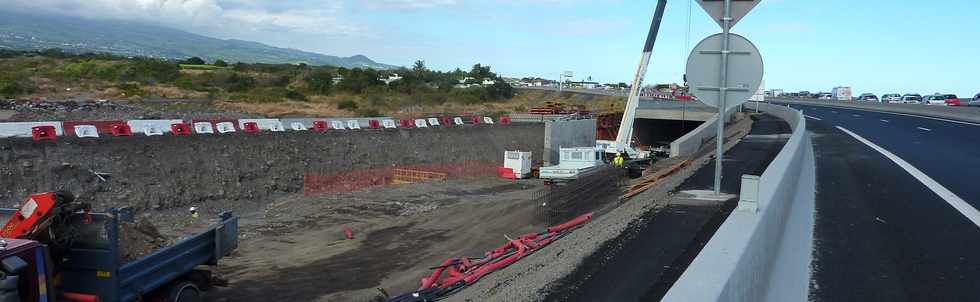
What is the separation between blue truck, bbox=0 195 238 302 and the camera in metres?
8.45

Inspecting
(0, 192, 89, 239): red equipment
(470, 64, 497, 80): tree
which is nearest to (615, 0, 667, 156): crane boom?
(0, 192, 89, 239): red equipment

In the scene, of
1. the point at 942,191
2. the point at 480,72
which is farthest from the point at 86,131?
the point at 480,72

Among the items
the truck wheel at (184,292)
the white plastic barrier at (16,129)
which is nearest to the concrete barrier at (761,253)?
the truck wheel at (184,292)

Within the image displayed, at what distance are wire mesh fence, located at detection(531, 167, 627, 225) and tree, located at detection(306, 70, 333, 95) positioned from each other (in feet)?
182

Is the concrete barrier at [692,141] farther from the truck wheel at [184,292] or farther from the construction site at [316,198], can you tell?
the truck wheel at [184,292]

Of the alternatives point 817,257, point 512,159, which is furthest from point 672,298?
point 512,159

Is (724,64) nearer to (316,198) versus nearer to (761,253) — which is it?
(761,253)

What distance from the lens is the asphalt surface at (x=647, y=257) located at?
313 inches

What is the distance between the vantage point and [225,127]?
34406 millimetres

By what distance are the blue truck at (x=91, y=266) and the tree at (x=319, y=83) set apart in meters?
67.3

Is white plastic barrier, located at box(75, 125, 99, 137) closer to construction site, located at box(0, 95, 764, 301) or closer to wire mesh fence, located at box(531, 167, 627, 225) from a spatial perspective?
construction site, located at box(0, 95, 764, 301)

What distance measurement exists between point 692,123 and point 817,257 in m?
52.9

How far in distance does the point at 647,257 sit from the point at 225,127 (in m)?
29.8

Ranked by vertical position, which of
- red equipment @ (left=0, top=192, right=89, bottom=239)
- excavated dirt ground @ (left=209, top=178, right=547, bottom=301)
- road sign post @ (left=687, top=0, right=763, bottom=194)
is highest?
road sign post @ (left=687, top=0, right=763, bottom=194)
